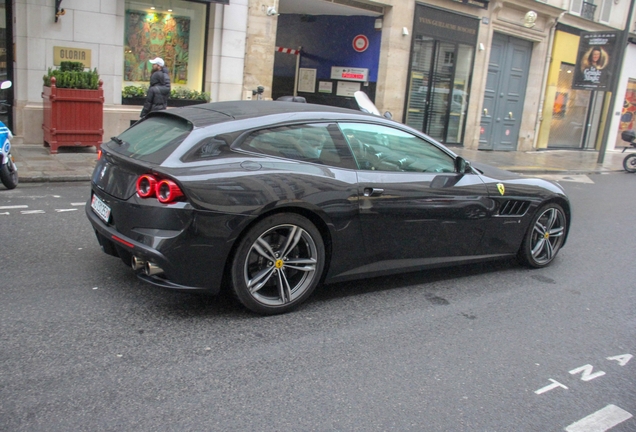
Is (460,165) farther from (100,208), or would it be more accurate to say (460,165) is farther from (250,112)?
(100,208)

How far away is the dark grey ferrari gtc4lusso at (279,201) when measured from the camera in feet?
12.9

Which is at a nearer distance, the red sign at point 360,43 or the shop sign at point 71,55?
the shop sign at point 71,55

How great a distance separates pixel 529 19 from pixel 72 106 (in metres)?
15.7

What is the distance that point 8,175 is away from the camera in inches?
313

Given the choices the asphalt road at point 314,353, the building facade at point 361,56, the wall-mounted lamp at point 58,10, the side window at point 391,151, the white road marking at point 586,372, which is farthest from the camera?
the building facade at point 361,56

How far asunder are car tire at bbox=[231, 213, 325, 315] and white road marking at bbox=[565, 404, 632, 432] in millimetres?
1998

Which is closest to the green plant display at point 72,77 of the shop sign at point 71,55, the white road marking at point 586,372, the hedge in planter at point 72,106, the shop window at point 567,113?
the hedge in planter at point 72,106

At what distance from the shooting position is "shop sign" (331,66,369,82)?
17850 mm

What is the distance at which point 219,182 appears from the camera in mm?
3979

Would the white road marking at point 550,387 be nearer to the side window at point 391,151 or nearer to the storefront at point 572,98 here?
the side window at point 391,151

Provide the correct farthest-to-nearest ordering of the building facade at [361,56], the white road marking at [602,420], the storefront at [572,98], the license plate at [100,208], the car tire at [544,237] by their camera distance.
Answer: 1. the storefront at [572,98]
2. the building facade at [361,56]
3. the car tire at [544,237]
4. the license plate at [100,208]
5. the white road marking at [602,420]

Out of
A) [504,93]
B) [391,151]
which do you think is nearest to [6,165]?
[391,151]

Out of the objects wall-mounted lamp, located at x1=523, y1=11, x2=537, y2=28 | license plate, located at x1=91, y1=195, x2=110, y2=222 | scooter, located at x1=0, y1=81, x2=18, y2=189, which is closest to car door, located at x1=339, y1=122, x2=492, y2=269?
license plate, located at x1=91, y1=195, x2=110, y2=222

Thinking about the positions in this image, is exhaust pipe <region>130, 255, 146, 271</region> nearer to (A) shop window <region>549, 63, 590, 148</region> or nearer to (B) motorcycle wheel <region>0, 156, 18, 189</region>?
(B) motorcycle wheel <region>0, 156, 18, 189</region>
